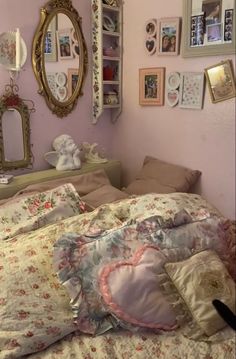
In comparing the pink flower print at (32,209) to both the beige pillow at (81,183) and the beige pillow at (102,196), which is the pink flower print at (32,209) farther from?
the beige pillow at (102,196)

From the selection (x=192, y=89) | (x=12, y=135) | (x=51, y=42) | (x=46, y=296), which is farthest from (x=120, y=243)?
(x=51, y=42)

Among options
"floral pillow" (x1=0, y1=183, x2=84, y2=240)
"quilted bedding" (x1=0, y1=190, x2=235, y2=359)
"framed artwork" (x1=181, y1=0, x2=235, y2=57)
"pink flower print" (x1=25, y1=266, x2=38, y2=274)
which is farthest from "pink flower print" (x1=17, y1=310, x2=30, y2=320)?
"framed artwork" (x1=181, y1=0, x2=235, y2=57)

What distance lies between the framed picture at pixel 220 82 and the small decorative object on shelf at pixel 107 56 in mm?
356

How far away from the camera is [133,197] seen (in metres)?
1.21

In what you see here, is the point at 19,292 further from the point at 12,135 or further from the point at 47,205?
the point at 12,135

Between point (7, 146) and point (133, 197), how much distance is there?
0.54 metres

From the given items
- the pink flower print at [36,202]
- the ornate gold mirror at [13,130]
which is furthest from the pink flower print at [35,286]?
the ornate gold mirror at [13,130]

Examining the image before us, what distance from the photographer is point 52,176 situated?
1.39 m

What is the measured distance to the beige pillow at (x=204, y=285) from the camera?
0.57 metres

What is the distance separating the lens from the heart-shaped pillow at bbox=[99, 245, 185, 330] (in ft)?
2.78

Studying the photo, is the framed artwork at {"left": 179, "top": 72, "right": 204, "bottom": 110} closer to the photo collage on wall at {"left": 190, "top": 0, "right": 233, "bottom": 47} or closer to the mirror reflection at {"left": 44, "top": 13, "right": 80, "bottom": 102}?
the photo collage on wall at {"left": 190, "top": 0, "right": 233, "bottom": 47}

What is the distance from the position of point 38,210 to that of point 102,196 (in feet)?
0.83

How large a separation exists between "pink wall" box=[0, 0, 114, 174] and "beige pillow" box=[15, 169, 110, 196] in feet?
0.49

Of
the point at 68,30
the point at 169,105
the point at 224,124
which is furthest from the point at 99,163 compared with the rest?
Result: the point at 224,124
